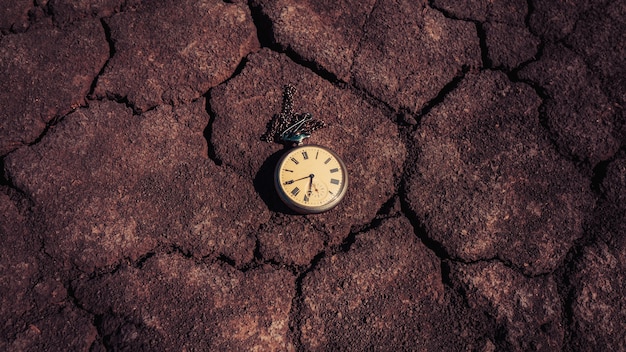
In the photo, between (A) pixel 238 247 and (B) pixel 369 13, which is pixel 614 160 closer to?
(B) pixel 369 13

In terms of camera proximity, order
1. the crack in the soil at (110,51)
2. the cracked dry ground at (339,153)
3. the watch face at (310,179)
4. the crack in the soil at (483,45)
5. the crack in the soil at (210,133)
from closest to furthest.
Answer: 1. the cracked dry ground at (339,153)
2. the watch face at (310,179)
3. the crack in the soil at (210,133)
4. the crack in the soil at (110,51)
5. the crack in the soil at (483,45)

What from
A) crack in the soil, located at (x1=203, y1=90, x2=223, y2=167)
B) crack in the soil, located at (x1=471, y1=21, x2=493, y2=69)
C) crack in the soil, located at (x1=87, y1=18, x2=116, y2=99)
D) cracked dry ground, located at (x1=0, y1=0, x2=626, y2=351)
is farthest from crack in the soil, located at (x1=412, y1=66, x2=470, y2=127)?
crack in the soil, located at (x1=87, y1=18, x2=116, y2=99)

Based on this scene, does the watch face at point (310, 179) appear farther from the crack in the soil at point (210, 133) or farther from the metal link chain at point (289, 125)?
the crack in the soil at point (210, 133)

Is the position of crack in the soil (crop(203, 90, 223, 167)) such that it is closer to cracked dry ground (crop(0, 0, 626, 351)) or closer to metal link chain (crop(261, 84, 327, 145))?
cracked dry ground (crop(0, 0, 626, 351))

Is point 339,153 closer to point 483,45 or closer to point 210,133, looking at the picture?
point 210,133

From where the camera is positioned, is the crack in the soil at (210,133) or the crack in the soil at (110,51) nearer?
the crack in the soil at (210,133)

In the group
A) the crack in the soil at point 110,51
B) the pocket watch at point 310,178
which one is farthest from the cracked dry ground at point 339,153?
the pocket watch at point 310,178
